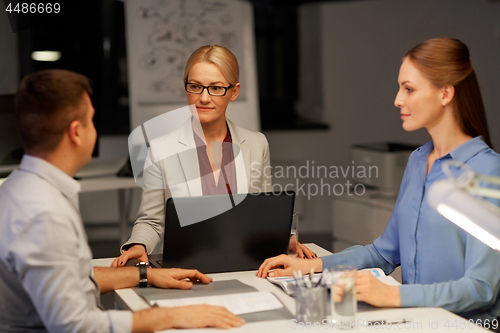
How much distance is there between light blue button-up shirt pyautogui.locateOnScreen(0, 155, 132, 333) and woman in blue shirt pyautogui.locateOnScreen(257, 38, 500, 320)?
0.65m

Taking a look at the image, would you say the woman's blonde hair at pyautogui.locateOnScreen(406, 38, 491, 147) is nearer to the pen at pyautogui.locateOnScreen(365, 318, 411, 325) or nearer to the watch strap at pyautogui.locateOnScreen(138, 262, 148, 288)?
the pen at pyautogui.locateOnScreen(365, 318, 411, 325)

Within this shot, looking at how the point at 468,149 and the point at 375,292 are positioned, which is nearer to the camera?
the point at 375,292

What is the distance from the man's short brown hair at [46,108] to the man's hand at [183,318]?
446 mm

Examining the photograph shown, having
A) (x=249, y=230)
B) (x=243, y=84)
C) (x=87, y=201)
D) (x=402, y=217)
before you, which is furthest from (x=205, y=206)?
(x=87, y=201)

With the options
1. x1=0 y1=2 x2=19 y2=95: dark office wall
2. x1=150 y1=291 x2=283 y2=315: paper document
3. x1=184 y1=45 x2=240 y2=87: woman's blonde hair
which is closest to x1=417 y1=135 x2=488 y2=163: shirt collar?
x1=150 y1=291 x2=283 y2=315: paper document

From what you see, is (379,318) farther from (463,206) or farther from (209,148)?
(209,148)

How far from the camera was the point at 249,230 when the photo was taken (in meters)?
1.70

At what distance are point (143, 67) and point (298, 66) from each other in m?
1.67

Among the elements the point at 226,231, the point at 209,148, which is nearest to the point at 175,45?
the point at 209,148

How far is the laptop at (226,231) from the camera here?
1608mm

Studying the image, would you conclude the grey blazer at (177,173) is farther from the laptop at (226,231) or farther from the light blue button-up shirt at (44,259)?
the light blue button-up shirt at (44,259)

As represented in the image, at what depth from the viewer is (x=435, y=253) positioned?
1.59 m

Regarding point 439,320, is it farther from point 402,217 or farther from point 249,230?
point 249,230

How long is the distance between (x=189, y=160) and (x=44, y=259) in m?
1.03
